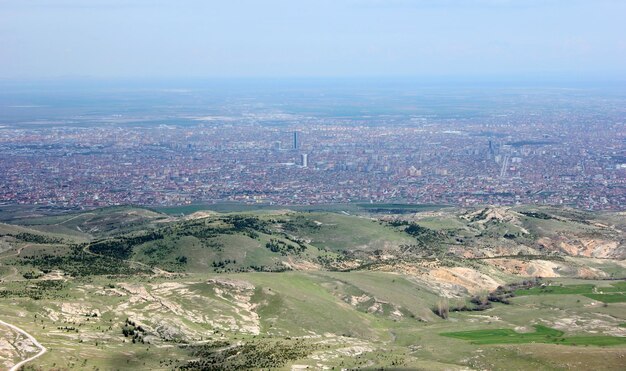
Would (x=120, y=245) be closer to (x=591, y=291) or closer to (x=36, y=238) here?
(x=36, y=238)

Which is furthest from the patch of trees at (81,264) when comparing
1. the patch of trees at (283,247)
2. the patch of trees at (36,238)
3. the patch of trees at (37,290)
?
the patch of trees at (283,247)

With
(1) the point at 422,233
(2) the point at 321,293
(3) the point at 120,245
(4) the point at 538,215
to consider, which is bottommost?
(1) the point at 422,233

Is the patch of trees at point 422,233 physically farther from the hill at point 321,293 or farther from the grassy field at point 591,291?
the grassy field at point 591,291

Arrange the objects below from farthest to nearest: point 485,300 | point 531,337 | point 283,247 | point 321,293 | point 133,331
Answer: point 283,247 → point 485,300 → point 321,293 → point 531,337 → point 133,331

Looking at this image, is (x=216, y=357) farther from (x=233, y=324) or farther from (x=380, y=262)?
(x=380, y=262)

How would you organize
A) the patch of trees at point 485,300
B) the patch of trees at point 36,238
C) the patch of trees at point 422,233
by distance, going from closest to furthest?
the patch of trees at point 485,300
the patch of trees at point 36,238
the patch of trees at point 422,233

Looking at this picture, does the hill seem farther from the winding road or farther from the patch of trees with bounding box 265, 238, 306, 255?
the winding road

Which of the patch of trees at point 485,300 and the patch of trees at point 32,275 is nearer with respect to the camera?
the patch of trees at point 32,275

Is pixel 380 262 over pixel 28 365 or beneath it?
beneath

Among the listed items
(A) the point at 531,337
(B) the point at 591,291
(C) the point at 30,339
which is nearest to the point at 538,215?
(B) the point at 591,291

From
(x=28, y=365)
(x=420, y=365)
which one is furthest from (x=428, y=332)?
(x=28, y=365)

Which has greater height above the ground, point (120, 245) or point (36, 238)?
point (36, 238)
